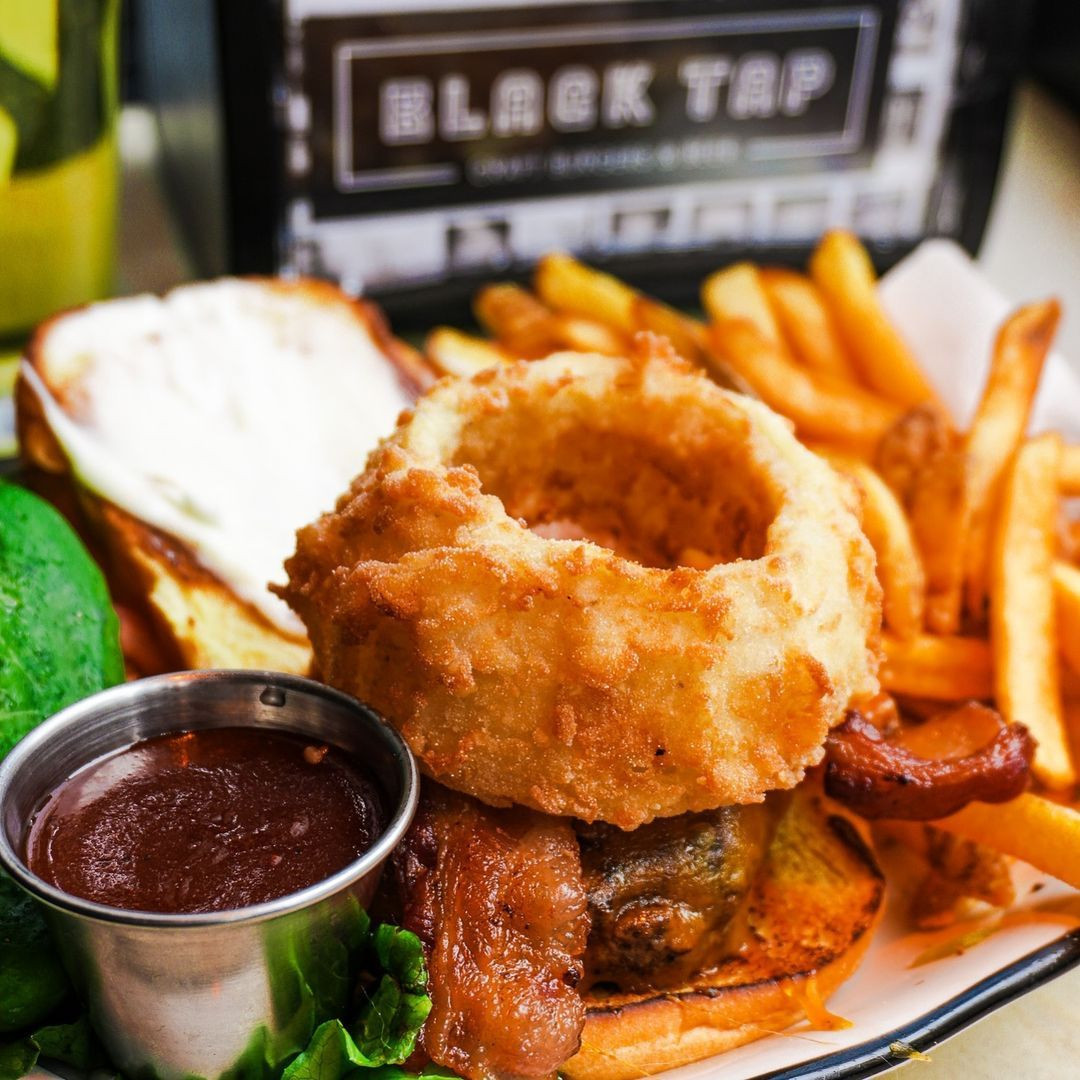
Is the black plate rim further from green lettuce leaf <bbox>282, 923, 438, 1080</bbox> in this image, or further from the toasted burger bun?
the toasted burger bun

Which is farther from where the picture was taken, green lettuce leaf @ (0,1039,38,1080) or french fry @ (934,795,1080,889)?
french fry @ (934,795,1080,889)

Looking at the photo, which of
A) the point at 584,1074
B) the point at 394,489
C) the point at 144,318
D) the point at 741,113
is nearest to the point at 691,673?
the point at 394,489

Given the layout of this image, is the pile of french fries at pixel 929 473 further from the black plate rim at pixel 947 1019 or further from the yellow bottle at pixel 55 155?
the yellow bottle at pixel 55 155

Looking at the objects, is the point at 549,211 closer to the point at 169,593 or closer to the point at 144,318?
the point at 144,318

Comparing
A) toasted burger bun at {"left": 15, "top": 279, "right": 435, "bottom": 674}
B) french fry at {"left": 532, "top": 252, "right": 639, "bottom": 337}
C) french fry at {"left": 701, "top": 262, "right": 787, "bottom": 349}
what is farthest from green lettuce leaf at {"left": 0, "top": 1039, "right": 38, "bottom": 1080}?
french fry at {"left": 701, "top": 262, "right": 787, "bottom": 349}

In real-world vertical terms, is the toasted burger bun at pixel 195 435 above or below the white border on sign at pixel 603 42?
below

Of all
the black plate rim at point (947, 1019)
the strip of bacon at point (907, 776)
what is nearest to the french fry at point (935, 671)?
the strip of bacon at point (907, 776)
